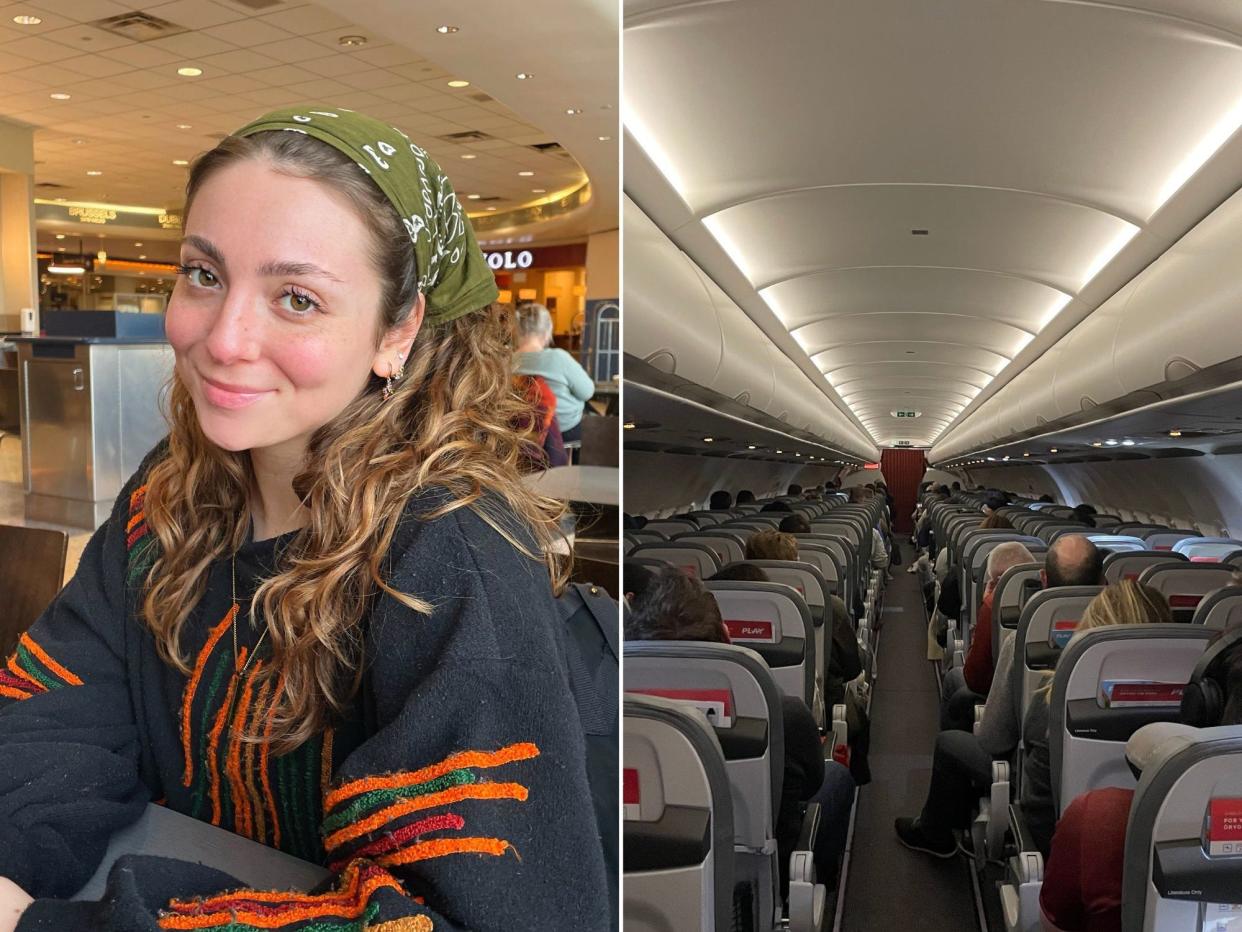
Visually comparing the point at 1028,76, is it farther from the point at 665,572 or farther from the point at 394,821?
the point at 394,821

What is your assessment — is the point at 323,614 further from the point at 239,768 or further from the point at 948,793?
the point at 948,793

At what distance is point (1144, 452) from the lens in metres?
1.15

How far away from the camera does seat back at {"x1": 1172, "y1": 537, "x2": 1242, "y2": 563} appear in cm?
76

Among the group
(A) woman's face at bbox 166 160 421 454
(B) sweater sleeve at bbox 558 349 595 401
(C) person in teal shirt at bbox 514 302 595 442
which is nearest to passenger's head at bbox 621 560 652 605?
(A) woman's face at bbox 166 160 421 454

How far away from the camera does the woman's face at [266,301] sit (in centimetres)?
91

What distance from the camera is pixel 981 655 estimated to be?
75 cm

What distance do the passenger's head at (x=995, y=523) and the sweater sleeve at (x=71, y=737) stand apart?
2.79 feet

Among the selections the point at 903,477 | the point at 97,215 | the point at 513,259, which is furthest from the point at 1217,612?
the point at 97,215

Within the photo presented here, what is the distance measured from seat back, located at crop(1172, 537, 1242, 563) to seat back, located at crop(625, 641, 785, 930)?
0.30 meters

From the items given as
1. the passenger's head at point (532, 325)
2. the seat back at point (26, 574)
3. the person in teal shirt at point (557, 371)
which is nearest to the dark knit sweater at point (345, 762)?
the seat back at point (26, 574)

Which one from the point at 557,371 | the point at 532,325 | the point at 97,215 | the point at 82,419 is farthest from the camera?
the point at 97,215

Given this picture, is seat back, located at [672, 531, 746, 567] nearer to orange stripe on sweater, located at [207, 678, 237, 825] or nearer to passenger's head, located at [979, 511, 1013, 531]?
passenger's head, located at [979, 511, 1013, 531]

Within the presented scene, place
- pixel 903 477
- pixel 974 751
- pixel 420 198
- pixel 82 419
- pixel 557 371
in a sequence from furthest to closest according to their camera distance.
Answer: pixel 82 419 → pixel 557 371 → pixel 420 198 → pixel 903 477 → pixel 974 751

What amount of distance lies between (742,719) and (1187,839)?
28cm
